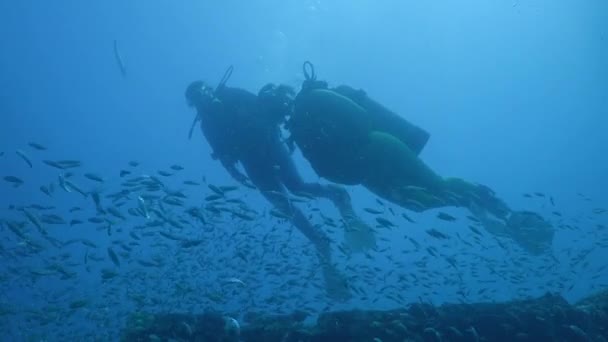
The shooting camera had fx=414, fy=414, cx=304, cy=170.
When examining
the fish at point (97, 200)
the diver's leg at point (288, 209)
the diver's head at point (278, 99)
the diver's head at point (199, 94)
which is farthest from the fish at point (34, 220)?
the diver's head at point (278, 99)

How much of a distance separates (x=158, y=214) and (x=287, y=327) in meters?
3.37

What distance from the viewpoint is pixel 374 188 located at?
22.2ft

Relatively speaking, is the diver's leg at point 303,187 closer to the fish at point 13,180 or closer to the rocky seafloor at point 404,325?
the rocky seafloor at point 404,325

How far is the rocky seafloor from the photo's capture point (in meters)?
6.96

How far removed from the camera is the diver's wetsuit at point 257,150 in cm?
809

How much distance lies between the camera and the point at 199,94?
8352 mm

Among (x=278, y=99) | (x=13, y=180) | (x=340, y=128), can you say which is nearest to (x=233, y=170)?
(x=278, y=99)

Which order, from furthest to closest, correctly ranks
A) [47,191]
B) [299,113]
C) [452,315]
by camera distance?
[47,191], [452,315], [299,113]

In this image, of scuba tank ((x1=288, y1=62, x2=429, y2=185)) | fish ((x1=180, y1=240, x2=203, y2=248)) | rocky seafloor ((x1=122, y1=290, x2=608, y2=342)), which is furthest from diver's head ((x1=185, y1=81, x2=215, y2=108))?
rocky seafloor ((x1=122, y1=290, x2=608, y2=342))

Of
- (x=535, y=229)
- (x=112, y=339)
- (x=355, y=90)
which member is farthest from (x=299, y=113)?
(x=112, y=339)

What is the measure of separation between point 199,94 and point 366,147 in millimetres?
3878

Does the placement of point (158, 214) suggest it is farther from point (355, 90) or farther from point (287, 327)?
point (355, 90)

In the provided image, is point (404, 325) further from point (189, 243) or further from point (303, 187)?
point (189, 243)

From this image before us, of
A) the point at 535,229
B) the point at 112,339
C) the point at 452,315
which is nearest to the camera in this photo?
the point at 452,315
